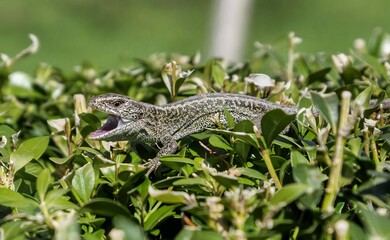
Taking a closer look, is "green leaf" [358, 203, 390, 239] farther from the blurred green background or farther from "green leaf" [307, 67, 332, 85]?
the blurred green background

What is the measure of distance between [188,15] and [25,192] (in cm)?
1198

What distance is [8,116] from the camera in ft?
11.5

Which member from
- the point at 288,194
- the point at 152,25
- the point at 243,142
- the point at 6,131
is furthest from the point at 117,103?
the point at 152,25

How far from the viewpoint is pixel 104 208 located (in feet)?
7.25

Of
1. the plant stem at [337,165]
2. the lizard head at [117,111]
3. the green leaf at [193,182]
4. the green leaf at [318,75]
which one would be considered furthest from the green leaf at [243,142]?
the green leaf at [318,75]

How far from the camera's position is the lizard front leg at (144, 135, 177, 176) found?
2760mm

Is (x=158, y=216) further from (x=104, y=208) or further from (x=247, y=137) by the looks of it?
(x=247, y=137)

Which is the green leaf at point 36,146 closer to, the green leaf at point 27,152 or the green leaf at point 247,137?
the green leaf at point 27,152

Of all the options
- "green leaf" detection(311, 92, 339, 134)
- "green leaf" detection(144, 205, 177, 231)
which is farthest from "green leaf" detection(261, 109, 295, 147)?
"green leaf" detection(144, 205, 177, 231)

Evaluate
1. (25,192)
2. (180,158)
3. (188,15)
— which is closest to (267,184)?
(180,158)

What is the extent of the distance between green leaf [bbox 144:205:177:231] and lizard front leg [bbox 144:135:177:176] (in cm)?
32

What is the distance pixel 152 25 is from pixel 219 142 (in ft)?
37.8

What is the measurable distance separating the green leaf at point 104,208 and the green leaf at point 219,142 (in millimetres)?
475

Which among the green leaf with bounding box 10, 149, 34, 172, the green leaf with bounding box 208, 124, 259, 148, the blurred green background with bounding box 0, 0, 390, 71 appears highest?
the green leaf with bounding box 208, 124, 259, 148
